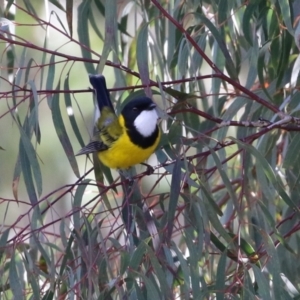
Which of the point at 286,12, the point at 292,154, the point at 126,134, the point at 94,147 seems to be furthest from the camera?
the point at 126,134

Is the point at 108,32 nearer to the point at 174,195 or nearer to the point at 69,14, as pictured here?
the point at 69,14

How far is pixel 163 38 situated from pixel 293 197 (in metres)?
0.70

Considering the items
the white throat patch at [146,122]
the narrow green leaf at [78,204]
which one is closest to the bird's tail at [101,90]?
the white throat patch at [146,122]

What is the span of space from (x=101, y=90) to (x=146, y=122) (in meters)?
0.18

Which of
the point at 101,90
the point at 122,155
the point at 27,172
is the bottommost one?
the point at 27,172

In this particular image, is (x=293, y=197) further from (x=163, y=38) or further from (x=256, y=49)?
(x=163, y=38)

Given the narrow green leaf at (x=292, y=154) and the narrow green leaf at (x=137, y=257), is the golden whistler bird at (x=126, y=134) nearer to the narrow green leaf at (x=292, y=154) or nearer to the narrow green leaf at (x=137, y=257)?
the narrow green leaf at (x=292, y=154)

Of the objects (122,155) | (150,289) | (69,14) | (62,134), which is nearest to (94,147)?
(122,155)

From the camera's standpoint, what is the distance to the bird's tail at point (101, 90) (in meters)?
2.17

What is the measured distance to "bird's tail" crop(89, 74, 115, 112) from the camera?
217 cm

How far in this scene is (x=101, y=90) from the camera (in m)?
2.28

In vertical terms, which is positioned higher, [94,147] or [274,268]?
[94,147]

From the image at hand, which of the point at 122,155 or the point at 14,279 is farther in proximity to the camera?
the point at 122,155

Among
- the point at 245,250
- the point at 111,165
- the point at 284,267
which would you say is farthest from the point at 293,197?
the point at 111,165
